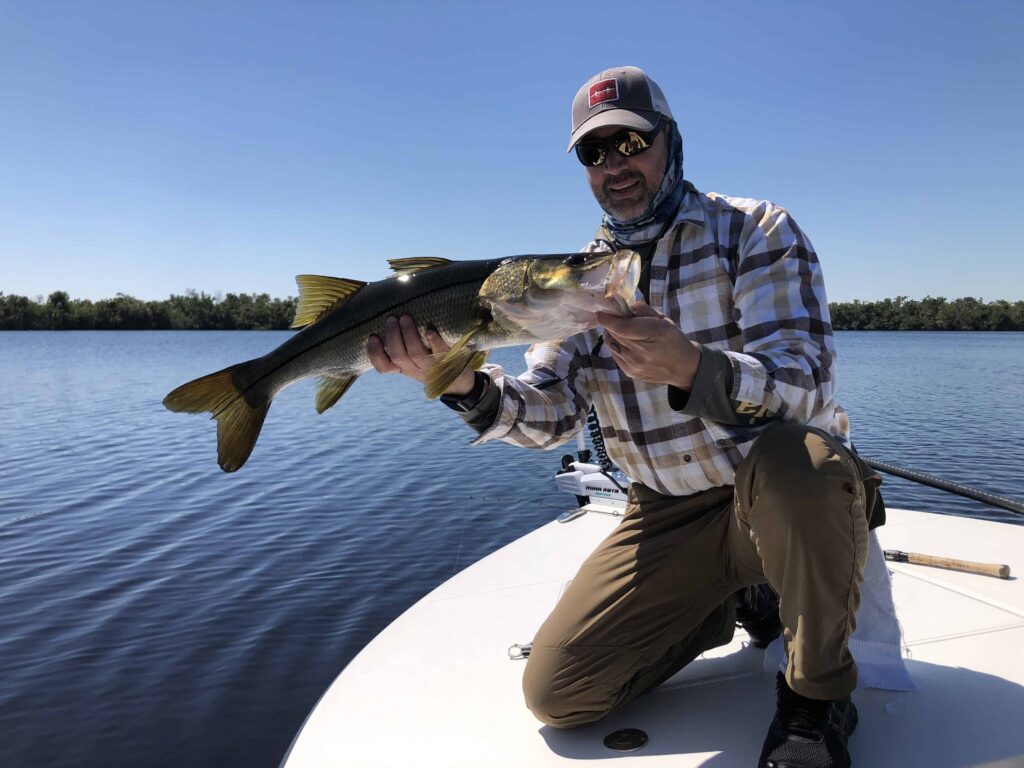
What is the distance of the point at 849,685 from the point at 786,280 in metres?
1.52

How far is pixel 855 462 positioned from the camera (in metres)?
2.66

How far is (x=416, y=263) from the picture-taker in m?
3.20

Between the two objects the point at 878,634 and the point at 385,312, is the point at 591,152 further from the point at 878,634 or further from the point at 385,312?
the point at 878,634

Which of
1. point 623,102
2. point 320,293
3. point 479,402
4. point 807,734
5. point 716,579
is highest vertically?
point 623,102

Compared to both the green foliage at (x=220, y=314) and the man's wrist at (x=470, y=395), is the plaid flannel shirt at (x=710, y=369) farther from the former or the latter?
the green foliage at (x=220, y=314)

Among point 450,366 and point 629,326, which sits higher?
point 629,326

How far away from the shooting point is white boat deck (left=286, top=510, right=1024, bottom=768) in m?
2.67

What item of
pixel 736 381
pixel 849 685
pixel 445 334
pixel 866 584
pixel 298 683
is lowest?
pixel 298 683

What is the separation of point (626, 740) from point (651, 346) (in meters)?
1.66

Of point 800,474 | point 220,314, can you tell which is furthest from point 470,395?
point 220,314

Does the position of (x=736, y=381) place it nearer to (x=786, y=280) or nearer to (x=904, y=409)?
(x=786, y=280)

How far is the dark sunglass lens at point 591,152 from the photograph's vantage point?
133 inches

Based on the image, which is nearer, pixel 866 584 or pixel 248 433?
pixel 866 584

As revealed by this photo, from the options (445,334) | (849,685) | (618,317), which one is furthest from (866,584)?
(445,334)
